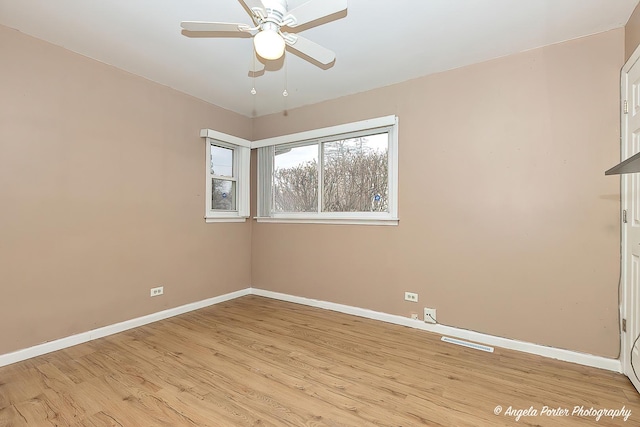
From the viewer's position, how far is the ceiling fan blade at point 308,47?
75.0 inches

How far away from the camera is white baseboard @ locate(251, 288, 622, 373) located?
224 cm

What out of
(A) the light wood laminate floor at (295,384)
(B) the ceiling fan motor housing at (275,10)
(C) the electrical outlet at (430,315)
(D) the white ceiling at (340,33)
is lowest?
(A) the light wood laminate floor at (295,384)

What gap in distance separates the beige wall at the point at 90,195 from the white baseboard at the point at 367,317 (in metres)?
0.07

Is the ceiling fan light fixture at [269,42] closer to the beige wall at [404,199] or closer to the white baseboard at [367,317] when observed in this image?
the beige wall at [404,199]

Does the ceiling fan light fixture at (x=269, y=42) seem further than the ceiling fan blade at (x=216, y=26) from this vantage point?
No

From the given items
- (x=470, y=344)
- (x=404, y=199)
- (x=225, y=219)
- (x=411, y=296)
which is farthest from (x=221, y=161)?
(x=470, y=344)

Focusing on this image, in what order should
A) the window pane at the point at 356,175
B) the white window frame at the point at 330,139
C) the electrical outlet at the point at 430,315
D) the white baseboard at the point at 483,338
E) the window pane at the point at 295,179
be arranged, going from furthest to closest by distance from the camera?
the window pane at the point at 295,179, the window pane at the point at 356,175, the white window frame at the point at 330,139, the electrical outlet at the point at 430,315, the white baseboard at the point at 483,338

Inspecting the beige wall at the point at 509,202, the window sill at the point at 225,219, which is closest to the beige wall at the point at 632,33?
the beige wall at the point at 509,202

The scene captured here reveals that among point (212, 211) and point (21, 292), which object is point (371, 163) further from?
point (21, 292)

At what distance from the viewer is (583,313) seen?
2.30 metres

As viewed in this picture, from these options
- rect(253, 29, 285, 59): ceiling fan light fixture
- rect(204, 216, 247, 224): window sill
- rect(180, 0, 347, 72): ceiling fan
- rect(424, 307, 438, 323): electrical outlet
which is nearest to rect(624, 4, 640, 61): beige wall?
rect(180, 0, 347, 72): ceiling fan

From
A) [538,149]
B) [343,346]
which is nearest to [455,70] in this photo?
[538,149]

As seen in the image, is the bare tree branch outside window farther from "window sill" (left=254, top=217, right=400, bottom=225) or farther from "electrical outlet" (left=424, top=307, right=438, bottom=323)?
"electrical outlet" (left=424, top=307, right=438, bottom=323)

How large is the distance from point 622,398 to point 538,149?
1831 millimetres
